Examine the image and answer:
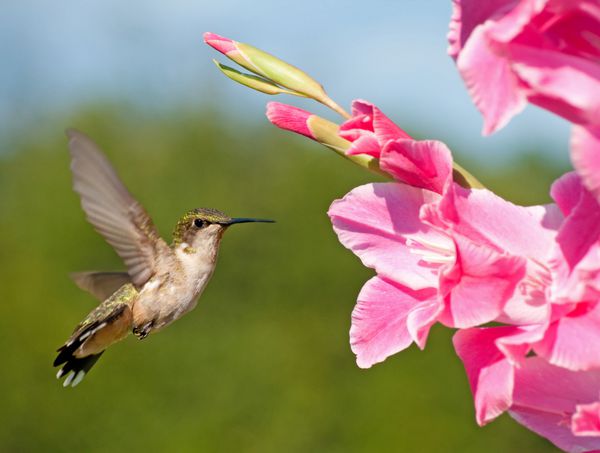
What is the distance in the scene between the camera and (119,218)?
356 centimetres

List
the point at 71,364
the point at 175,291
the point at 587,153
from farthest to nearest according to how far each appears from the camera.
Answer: the point at 71,364, the point at 175,291, the point at 587,153

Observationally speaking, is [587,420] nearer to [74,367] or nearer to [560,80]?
[560,80]

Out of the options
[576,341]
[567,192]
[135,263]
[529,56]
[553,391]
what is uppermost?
[529,56]

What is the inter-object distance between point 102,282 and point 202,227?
1.89 ft

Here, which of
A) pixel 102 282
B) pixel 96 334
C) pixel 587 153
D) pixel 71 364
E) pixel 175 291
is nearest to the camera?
pixel 587 153

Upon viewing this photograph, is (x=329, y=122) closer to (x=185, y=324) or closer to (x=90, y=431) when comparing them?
(x=90, y=431)

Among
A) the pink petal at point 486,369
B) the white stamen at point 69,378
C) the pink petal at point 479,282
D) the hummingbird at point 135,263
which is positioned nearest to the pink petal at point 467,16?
the pink petal at point 479,282

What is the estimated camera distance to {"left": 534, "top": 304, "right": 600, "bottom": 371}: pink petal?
1.30 meters

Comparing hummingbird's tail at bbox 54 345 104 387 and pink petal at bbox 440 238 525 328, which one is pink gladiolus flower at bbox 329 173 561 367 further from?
hummingbird's tail at bbox 54 345 104 387

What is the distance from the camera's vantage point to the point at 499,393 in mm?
1395

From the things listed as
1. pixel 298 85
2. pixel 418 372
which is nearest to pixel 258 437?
pixel 418 372

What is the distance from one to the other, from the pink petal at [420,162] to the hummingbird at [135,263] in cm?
183

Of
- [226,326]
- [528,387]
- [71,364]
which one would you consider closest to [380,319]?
[528,387]

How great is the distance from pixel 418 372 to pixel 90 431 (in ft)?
25.6
